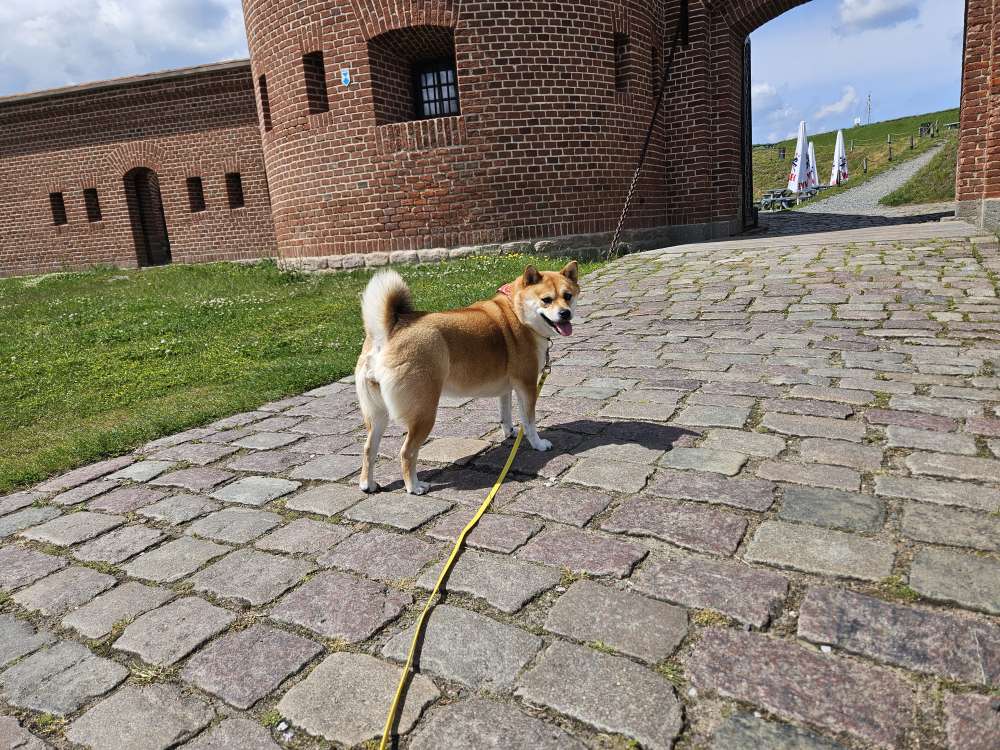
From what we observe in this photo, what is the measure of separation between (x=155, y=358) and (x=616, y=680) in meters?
7.18

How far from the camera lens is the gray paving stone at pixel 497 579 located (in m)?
2.50

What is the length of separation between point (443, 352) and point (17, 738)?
2.25m

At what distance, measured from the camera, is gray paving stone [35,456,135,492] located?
4.15 m

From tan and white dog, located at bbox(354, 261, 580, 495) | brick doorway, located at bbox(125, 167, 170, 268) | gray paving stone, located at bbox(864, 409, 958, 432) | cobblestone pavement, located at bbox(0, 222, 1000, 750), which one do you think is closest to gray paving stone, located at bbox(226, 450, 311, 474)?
cobblestone pavement, located at bbox(0, 222, 1000, 750)

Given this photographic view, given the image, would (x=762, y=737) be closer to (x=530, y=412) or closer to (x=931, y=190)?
(x=530, y=412)

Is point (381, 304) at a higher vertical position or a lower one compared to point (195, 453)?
higher

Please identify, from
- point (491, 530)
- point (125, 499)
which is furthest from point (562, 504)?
point (125, 499)

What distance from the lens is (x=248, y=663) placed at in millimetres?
2244

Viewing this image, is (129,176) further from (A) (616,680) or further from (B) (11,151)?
(A) (616,680)

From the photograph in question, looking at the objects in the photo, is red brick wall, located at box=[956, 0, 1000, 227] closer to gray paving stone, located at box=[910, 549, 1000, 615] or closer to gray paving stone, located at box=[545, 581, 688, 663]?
gray paving stone, located at box=[910, 549, 1000, 615]

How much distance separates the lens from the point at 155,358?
7672 millimetres

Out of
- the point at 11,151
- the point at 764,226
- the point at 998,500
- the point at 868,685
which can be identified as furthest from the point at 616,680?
the point at 11,151

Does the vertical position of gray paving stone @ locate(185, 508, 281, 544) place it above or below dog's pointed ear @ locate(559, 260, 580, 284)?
below

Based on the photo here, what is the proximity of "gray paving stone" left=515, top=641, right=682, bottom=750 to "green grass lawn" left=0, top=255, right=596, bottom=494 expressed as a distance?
12.5 feet
